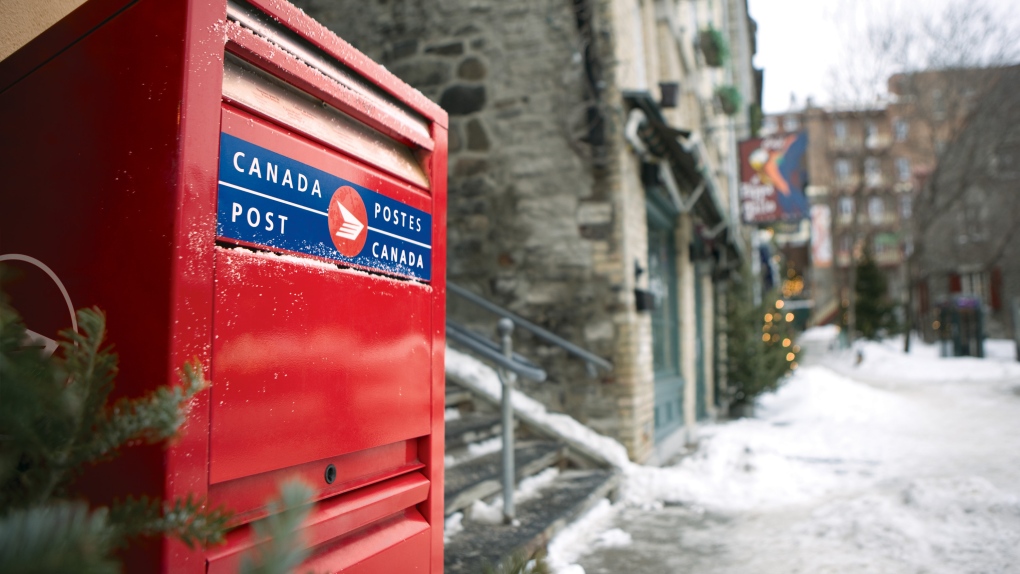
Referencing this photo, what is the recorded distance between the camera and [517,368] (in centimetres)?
379

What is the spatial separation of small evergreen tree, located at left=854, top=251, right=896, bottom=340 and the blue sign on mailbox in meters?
34.1

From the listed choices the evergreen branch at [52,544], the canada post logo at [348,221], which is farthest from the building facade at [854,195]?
the evergreen branch at [52,544]

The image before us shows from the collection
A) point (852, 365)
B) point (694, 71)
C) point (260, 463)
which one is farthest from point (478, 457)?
point (852, 365)

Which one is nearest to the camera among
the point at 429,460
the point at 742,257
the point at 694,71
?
the point at 429,460

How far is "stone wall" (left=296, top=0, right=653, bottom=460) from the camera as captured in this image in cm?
579

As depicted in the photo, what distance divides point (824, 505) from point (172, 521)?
489cm

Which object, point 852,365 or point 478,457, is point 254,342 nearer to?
point 478,457

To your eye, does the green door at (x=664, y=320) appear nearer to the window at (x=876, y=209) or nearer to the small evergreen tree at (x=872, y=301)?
the small evergreen tree at (x=872, y=301)

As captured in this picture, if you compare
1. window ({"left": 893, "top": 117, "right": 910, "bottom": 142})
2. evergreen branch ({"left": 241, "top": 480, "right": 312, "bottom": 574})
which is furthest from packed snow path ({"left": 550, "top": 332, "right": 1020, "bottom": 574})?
window ({"left": 893, "top": 117, "right": 910, "bottom": 142})

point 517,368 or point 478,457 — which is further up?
point 517,368

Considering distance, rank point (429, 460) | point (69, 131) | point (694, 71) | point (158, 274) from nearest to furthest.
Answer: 1. point (158, 274)
2. point (69, 131)
3. point (429, 460)
4. point (694, 71)

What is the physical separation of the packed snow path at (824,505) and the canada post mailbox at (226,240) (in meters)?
1.92

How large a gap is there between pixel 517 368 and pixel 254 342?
2463 mm

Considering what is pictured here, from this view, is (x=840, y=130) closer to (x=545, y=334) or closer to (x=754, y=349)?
(x=754, y=349)
